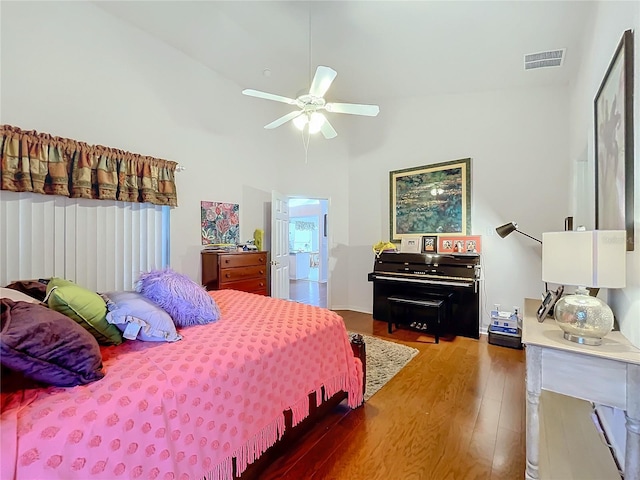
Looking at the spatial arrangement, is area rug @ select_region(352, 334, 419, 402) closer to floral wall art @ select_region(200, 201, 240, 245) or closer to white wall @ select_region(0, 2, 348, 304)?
white wall @ select_region(0, 2, 348, 304)

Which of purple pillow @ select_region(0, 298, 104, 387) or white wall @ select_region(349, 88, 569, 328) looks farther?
white wall @ select_region(349, 88, 569, 328)

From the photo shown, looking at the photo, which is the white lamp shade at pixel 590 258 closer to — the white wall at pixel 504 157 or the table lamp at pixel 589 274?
the table lamp at pixel 589 274

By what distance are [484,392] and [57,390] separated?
8.66ft

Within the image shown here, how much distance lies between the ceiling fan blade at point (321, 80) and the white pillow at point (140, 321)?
6.39 ft

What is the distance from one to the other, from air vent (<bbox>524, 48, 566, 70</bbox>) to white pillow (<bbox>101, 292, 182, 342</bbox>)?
3987mm

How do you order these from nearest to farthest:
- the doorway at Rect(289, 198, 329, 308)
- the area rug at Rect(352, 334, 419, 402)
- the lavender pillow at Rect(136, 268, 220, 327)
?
the lavender pillow at Rect(136, 268, 220, 327)
the area rug at Rect(352, 334, 419, 402)
the doorway at Rect(289, 198, 329, 308)

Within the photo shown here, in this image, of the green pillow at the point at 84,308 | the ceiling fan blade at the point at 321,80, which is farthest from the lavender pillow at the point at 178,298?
the ceiling fan blade at the point at 321,80

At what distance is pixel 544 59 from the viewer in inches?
120

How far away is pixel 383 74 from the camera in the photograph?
3803mm

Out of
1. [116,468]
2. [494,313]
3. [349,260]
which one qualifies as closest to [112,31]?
[116,468]

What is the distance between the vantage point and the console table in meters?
1.15

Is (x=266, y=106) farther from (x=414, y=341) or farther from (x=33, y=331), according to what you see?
(x=33, y=331)

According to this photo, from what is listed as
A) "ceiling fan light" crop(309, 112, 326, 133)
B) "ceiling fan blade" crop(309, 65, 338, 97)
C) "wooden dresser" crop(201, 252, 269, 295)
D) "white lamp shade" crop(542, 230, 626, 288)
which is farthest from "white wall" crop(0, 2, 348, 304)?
"white lamp shade" crop(542, 230, 626, 288)

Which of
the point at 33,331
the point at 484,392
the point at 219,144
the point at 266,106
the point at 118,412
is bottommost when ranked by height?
the point at 484,392
